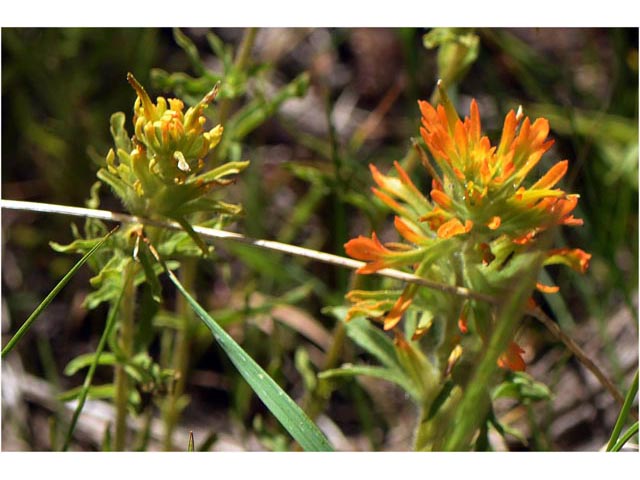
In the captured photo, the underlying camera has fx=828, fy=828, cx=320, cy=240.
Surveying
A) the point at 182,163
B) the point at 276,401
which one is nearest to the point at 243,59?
the point at 182,163

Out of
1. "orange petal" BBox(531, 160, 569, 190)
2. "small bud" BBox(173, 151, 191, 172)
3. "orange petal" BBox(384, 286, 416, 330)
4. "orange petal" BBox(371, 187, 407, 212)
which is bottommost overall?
"orange petal" BBox(384, 286, 416, 330)

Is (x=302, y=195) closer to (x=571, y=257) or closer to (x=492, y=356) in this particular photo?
(x=571, y=257)

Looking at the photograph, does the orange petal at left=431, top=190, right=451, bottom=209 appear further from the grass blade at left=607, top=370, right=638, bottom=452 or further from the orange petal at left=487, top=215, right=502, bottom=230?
the grass blade at left=607, top=370, right=638, bottom=452

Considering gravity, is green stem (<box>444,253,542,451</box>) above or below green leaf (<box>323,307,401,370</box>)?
above

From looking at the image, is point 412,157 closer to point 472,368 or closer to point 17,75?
point 472,368

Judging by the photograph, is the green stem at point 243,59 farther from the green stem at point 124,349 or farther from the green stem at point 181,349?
the green stem at point 124,349

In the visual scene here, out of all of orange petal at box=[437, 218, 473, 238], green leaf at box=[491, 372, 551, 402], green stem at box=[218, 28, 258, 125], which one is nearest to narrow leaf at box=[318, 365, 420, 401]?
green leaf at box=[491, 372, 551, 402]
